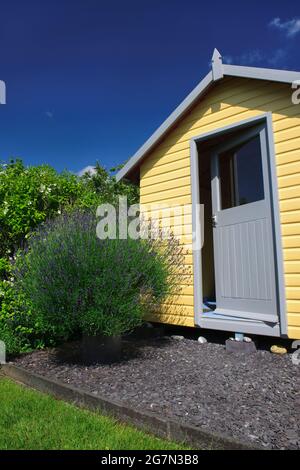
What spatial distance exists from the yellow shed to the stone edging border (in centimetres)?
215

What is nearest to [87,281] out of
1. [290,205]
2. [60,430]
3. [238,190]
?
[60,430]

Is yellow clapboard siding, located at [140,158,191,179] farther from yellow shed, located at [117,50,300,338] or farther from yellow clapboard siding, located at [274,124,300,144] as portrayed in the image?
yellow clapboard siding, located at [274,124,300,144]

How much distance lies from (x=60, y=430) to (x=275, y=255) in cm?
313

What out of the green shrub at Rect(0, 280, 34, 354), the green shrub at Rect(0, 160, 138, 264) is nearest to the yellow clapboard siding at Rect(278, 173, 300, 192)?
the green shrub at Rect(0, 160, 138, 264)

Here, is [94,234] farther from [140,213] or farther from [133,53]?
[133,53]

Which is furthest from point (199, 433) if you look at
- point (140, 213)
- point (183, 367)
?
point (140, 213)

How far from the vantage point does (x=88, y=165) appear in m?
19.4

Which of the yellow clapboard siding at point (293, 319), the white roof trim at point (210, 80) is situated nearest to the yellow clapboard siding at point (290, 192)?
the white roof trim at point (210, 80)

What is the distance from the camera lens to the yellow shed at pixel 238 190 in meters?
4.48

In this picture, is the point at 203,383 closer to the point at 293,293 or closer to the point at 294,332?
the point at 294,332

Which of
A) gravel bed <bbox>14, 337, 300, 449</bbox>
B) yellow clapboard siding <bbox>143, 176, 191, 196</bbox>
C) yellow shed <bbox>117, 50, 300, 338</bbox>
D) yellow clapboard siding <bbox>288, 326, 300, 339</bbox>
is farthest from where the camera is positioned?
yellow clapboard siding <bbox>143, 176, 191, 196</bbox>

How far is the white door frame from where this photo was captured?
440 cm

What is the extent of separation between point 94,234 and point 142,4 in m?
5.38

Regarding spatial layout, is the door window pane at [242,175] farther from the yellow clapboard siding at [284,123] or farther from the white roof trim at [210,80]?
the white roof trim at [210,80]
